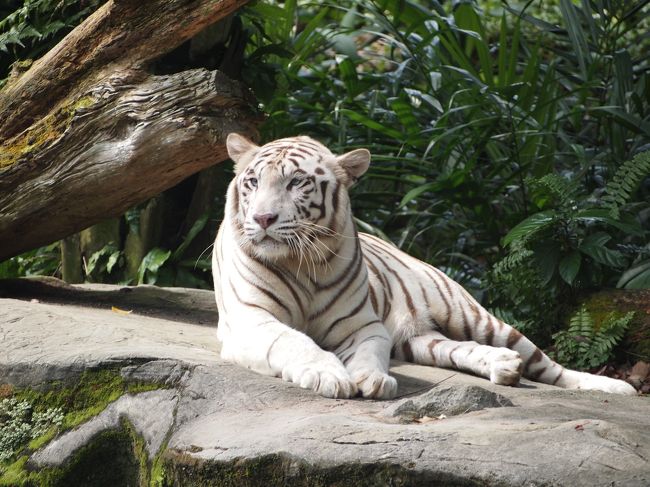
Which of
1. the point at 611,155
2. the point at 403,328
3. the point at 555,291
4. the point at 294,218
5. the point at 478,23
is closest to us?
the point at 294,218

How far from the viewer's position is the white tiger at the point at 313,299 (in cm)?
364

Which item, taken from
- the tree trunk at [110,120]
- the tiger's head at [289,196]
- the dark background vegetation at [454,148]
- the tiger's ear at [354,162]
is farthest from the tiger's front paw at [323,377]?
the dark background vegetation at [454,148]

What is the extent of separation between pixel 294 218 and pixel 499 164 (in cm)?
321

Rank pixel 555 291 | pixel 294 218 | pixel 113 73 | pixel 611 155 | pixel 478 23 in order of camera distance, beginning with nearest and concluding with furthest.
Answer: pixel 294 218, pixel 113 73, pixel 555 291, pixel 611 155, pixel 478 23

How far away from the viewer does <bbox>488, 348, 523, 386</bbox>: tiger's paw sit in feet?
13.1

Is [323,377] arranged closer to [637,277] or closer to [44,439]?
[44,439]

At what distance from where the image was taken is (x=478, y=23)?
7043mm

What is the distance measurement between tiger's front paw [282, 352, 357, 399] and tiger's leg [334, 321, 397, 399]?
2.5 inches

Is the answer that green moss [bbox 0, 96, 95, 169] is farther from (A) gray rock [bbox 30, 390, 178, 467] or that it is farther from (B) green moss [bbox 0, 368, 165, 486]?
(A) gray rock [bbox 30, 390, 178, 467]

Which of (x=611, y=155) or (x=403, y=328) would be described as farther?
(x=611, y=155)

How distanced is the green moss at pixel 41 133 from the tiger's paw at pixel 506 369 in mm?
2573

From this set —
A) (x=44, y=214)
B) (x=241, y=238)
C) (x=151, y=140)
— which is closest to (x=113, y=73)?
(x=151, y=140)

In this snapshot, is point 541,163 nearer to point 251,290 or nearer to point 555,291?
point 555,291

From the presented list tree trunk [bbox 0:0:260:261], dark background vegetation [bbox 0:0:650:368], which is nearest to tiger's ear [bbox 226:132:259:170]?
tree trunk [bbox 0:0:260:261]
